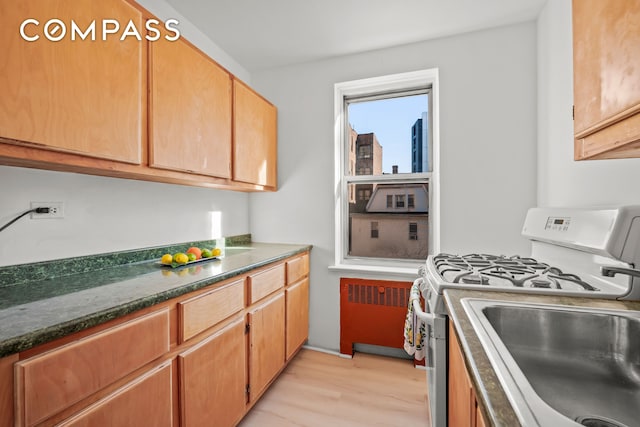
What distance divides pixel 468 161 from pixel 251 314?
185 centimetres

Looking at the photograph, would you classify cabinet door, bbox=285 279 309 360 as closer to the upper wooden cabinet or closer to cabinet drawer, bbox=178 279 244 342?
cabinet drawer, bbox=178 279 244 342

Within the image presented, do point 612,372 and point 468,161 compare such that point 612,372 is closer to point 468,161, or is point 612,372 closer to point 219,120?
point 468,161

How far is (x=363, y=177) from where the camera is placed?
257 centimetres

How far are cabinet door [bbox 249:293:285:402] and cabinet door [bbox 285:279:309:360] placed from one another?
10cm

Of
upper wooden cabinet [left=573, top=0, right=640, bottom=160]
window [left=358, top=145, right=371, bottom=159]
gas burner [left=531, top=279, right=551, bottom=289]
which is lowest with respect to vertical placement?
gas burner [left=531, top=279, right=551, bottom=289]

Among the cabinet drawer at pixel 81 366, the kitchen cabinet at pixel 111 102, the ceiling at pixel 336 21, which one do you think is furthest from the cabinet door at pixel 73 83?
the ceiling at pixel 336 21

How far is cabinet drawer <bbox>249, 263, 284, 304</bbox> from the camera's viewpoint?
1.66 meters

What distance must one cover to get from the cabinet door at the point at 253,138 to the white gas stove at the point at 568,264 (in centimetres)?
142

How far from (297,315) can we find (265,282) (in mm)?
648

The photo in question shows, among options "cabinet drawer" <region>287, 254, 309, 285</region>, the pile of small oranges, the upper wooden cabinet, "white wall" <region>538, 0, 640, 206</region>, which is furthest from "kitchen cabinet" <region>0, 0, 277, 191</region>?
"white wall" <region>538, 0, 640, 206</region>

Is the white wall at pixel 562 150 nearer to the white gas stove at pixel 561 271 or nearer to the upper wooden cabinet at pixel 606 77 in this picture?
the white gas stove at pixel 561 271

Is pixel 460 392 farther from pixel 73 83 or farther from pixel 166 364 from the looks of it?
pixel 73 83

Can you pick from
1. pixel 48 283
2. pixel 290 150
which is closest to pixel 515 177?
pixel 290 150

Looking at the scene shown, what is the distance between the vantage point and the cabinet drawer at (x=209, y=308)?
1176 millimetres
